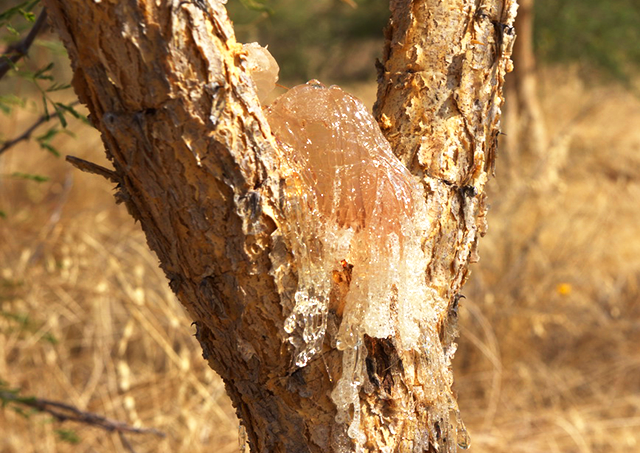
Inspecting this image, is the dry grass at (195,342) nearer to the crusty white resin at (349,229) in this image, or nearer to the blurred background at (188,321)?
the blurred background at (188,321)

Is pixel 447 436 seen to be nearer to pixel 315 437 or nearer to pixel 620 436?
pixel 315 437

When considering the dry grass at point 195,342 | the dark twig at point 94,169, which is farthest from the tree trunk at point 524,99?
the dark twig at point 94,169

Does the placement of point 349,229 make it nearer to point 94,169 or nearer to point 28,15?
point 94,169

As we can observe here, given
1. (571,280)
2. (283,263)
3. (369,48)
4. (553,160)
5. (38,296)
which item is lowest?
(283,263)

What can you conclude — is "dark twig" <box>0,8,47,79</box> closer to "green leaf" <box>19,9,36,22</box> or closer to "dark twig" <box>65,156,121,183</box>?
"green leaf" <box>19,9,36,22</box>

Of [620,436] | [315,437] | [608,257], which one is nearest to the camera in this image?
[315,437]

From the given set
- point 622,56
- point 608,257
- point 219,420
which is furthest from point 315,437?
point 622,56

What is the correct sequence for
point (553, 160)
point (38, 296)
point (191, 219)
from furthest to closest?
point (553, 160)
point (38, 296)
point (191, 219)
